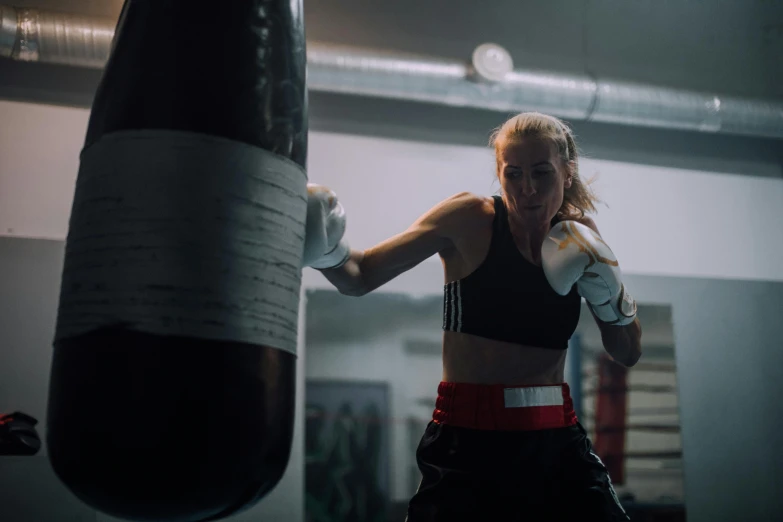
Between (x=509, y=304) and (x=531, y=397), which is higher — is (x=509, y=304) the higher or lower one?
the higher one

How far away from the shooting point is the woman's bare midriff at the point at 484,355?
177cm

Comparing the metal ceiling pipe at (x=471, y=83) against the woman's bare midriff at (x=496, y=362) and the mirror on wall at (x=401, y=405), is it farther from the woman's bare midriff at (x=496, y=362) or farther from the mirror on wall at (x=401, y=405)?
the woman's bare midriff at (x=496, y=362)

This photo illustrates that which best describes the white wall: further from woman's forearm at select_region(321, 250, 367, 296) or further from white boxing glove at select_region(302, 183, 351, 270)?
white boxing glove at select_region(302, 183, 351, 270)

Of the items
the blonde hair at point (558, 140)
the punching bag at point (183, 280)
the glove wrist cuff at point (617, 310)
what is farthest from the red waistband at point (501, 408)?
the punching bag at point (183, 280)

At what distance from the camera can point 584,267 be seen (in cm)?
174

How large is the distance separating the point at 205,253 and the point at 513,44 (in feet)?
14.1

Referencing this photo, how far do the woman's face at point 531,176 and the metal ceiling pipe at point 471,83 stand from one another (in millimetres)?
2282

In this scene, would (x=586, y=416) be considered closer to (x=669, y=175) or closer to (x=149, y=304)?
(x=669, y=175)

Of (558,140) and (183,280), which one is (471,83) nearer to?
(558,140)

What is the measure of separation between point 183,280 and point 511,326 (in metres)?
1.05

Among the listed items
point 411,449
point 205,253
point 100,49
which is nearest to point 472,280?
point 205,253

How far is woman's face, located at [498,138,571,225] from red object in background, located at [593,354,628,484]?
2845mm

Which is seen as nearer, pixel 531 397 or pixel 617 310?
A: pixel 531 397

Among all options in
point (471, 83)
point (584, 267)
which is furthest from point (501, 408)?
point (471, 83)
